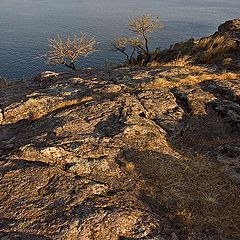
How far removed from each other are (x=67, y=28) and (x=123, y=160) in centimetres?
7133

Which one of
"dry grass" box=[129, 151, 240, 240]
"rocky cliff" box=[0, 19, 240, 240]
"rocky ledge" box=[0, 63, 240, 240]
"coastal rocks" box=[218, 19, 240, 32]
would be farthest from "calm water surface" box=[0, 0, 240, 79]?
"dry grass" box=[129, 151, 240, 240]

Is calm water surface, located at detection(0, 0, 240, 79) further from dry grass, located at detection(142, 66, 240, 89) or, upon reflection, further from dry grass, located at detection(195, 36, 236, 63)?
dry grass, located at detection(142, 66, 240, 89)

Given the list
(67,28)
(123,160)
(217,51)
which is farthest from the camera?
(67,28)

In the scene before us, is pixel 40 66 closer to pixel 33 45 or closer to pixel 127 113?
pixel 33 45

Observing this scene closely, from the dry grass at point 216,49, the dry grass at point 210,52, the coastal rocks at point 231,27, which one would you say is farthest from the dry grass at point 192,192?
the coastal rocks at point 231,27

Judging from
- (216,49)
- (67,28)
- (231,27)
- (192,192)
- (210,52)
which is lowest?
(67,28)

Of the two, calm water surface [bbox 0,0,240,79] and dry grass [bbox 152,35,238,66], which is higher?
dry grass [bbox 152,35,238,66]

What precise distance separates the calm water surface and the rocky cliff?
31698 mm

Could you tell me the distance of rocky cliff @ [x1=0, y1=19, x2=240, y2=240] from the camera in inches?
319

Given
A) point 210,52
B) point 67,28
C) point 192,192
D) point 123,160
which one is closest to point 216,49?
point 210,52

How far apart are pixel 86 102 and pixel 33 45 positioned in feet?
184

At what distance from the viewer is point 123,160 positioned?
10875 mm

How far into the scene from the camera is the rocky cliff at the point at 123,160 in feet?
26.6

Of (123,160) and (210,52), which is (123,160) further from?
(210,52)
